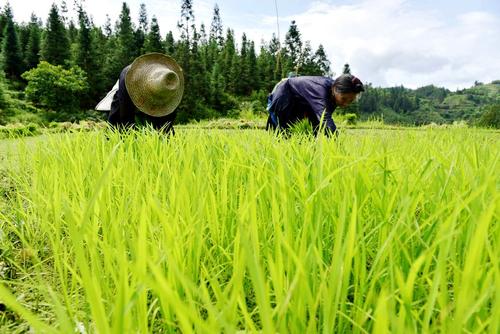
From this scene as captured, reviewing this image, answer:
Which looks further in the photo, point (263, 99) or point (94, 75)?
point (263, 99)

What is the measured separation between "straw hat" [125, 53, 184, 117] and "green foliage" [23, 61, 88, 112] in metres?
23.6

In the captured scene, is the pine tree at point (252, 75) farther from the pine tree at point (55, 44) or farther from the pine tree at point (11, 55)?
the pine tree at point (11, 55)

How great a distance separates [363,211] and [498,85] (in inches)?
5317

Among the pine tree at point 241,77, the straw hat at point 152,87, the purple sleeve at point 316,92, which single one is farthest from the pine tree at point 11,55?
the purple sleeve at point 316,92

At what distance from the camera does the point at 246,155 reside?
1281 mm

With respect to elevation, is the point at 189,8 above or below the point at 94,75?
above

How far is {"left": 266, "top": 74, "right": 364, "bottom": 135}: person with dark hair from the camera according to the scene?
2918 millimetres

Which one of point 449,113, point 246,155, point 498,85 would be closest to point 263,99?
point 246,155

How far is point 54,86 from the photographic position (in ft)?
78.6

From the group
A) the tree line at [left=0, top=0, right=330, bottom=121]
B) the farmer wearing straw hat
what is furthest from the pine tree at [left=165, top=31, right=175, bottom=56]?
the farmer wearing straw hat

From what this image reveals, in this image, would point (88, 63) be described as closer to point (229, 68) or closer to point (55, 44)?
point (55, 44)

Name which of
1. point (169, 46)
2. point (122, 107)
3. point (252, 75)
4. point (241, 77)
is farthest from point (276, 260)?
point (252, 75)

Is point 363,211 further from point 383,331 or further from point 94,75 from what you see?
point 94,75

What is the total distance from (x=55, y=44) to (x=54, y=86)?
6.08m
